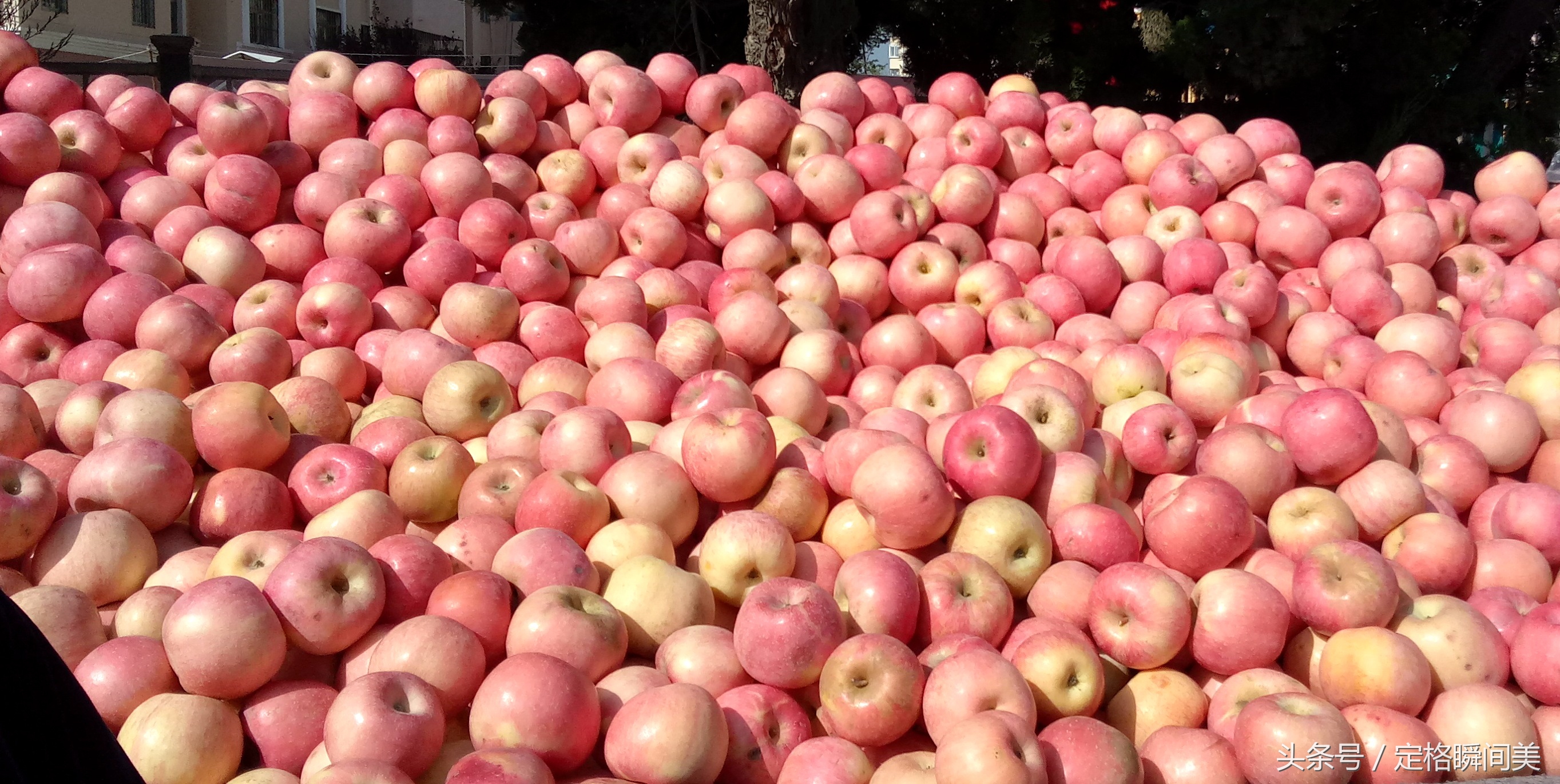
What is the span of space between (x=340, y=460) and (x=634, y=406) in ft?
2.49

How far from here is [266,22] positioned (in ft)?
79.9

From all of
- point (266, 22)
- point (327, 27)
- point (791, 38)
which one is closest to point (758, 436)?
point (791, 38)

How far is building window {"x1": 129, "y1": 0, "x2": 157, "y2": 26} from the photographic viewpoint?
1981 centimetres

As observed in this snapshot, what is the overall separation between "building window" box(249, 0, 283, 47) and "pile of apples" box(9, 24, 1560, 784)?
923 inches

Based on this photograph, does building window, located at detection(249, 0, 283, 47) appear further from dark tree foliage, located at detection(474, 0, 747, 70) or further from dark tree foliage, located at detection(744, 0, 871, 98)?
dark tree foliage, located at detection(744, 0, 871, 98)

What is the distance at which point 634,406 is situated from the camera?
9.14 ft

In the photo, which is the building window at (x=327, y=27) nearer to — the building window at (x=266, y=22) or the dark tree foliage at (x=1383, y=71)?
the building window at (x=266, y=22)

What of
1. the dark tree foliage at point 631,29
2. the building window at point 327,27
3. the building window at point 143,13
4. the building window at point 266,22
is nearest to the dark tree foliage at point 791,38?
the dark tree foliage at point 631,29

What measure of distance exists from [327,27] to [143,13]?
6.65m

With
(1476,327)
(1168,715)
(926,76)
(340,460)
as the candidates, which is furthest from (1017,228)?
(926,76)

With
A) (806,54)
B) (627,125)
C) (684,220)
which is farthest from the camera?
(806,54)

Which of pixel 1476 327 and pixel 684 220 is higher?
pixel 684 220

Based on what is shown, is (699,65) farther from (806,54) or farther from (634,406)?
(634,406)

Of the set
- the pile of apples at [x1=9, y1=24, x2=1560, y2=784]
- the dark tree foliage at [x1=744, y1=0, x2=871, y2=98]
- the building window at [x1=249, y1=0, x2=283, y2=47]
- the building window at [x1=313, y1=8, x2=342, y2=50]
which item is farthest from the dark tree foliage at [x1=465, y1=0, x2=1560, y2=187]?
the building window at [x1=313, y1=8, x2=342, y2=50]
